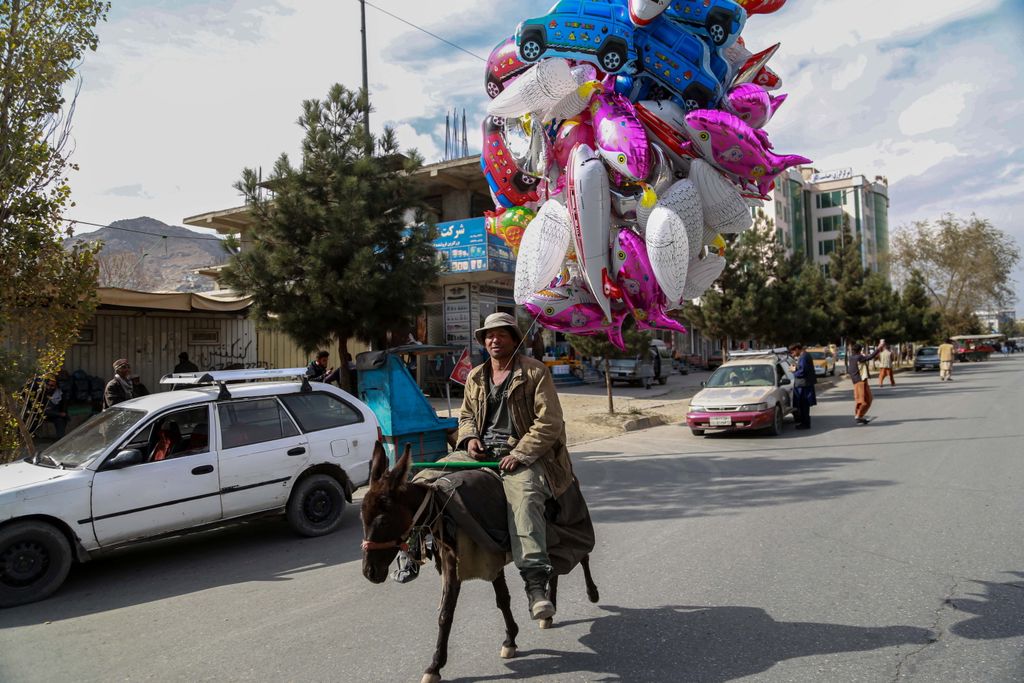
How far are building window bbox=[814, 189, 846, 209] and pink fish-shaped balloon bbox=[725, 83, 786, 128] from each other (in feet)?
264

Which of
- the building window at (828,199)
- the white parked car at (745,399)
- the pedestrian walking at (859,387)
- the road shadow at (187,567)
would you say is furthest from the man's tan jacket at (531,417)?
the building window at (828,199)

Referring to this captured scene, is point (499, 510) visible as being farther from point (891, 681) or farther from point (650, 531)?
point (650, 531)

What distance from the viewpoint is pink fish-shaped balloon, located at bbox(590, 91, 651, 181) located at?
4.66m

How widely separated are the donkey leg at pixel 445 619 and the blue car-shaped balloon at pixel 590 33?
11.8 ft

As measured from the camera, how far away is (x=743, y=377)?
52.1ft

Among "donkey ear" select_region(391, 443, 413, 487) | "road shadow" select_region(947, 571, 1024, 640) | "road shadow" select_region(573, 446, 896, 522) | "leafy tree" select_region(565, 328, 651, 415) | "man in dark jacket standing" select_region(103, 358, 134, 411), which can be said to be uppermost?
"leafy tree" select_region(565, 328, 651, 415)

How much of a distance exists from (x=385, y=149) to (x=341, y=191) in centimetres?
123

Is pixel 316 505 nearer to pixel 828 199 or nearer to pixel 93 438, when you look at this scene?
pixel 93 438

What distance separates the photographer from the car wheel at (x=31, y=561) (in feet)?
18.2

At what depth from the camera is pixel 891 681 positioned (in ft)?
12.0

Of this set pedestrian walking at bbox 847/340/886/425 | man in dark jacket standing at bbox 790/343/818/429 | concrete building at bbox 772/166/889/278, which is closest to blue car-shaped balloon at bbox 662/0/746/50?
man in dark jacket standing at bbox 790/343/818/429

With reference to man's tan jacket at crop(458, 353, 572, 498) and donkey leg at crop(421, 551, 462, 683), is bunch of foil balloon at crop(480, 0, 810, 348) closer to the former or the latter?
man's tan jacket at crop(458, 353, 572, 498)

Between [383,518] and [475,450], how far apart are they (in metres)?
0.89

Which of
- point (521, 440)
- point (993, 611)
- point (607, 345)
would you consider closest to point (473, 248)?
point (607, 345)
